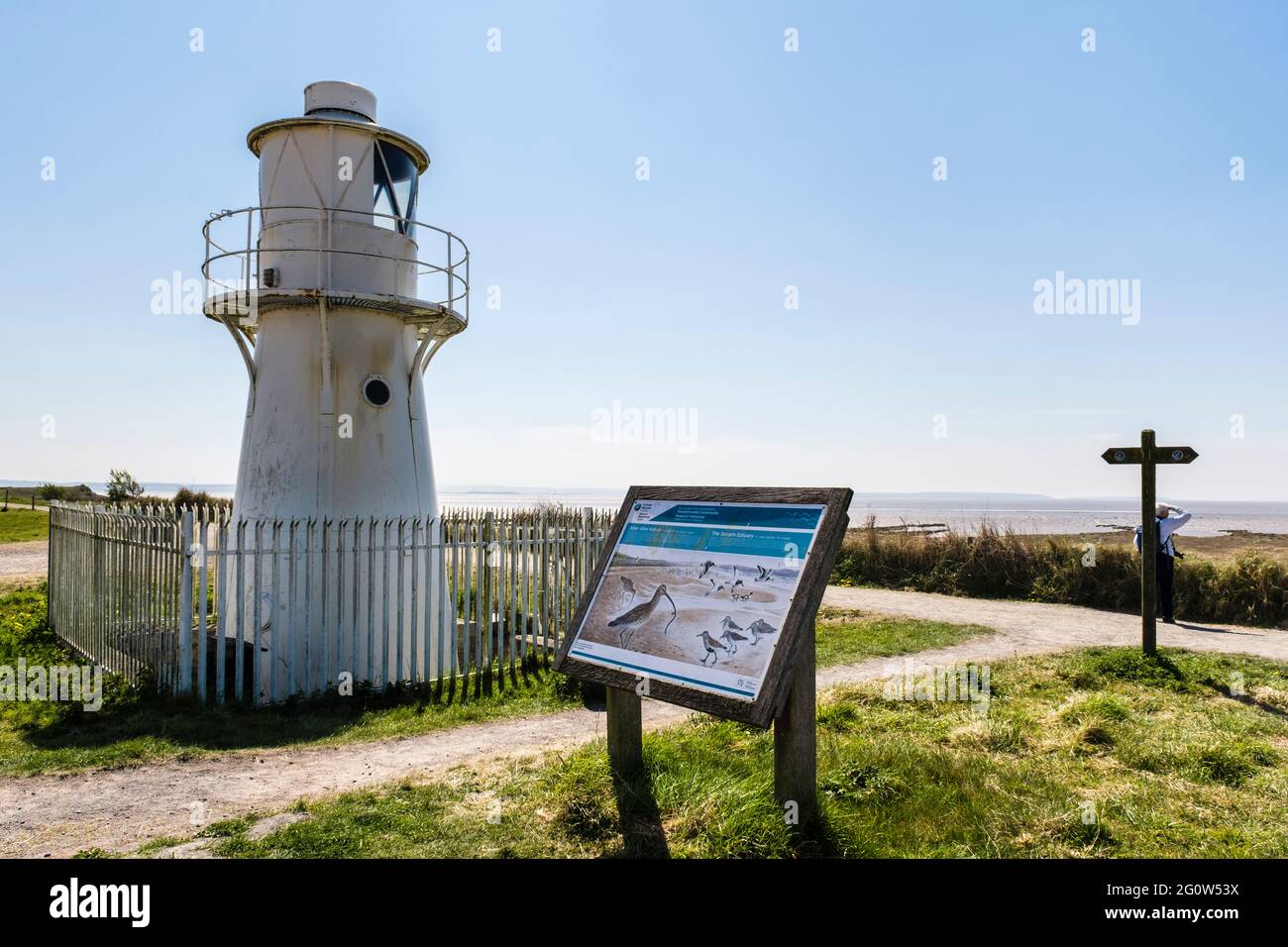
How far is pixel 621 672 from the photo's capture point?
5.19m

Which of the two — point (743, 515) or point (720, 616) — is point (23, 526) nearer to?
point (743, 515)

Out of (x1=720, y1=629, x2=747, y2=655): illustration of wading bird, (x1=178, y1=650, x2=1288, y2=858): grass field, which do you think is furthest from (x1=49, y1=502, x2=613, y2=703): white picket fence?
(x1=720, y1=629, x2=747, y2=655): illustration of wading bird

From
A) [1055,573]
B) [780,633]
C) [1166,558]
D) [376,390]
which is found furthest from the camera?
[1055,573]

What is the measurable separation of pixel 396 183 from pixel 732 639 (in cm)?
904

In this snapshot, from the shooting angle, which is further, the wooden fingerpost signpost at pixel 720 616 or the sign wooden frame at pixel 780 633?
the wooden fingerpost signpost at pixel 720 616

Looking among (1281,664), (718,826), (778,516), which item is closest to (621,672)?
(718,826)

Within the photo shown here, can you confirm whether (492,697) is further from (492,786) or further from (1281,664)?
(1281,664)

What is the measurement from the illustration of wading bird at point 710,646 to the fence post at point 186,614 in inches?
240

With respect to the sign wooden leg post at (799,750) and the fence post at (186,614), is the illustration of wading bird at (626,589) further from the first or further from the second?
the fence post at (186,614)

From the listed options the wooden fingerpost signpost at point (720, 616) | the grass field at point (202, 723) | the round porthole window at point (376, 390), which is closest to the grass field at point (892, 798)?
the wooden fingerpost signpost at point (720, 616)

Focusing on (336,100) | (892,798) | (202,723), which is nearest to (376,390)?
(336,100)

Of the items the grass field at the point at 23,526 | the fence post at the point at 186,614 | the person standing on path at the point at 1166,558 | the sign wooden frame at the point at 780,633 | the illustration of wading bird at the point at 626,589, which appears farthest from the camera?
the grass field at the point at 23,526

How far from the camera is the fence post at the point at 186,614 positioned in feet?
28.0

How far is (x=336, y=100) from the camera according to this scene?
1099cm
